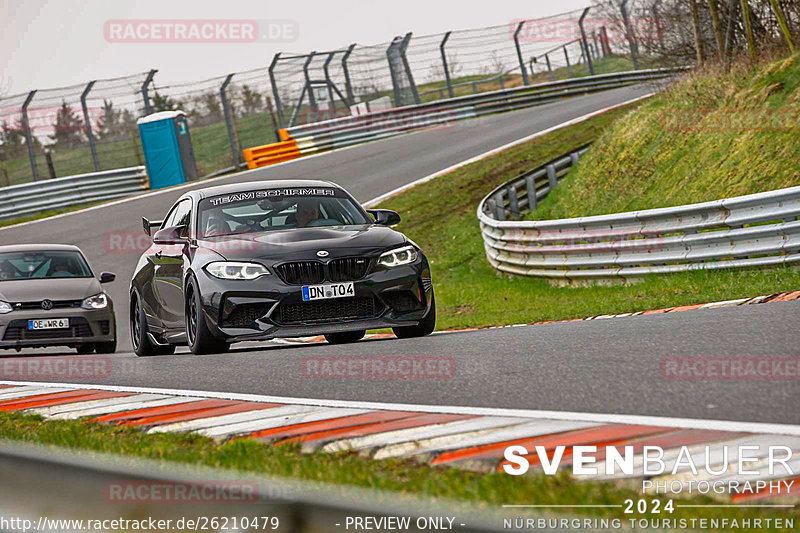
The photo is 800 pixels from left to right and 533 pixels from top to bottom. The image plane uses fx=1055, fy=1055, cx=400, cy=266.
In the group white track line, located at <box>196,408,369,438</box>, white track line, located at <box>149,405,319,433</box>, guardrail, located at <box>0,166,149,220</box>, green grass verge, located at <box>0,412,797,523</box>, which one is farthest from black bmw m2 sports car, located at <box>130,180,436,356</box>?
guardrail, located at <box>0,166,149,220</box>

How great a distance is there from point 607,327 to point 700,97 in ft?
38.6

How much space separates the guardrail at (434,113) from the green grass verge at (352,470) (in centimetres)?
2732

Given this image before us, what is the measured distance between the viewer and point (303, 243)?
8930 mm

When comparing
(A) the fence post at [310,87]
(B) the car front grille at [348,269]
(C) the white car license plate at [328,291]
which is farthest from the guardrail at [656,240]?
(A) the fence post at [310,87]

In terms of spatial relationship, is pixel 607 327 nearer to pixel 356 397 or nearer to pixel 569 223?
pixel 356 397

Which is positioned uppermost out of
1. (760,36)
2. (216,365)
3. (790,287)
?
(760,36)

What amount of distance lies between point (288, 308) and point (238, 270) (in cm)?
54

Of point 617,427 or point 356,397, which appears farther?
point 356,397

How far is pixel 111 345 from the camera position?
14109 mm

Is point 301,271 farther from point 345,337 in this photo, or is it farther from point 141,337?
point 141,337

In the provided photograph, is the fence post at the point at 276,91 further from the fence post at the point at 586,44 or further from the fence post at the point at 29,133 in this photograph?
the fence post at the point at 586,44

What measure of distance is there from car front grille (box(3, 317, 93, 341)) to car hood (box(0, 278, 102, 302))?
0.33 metres

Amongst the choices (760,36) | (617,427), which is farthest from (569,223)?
(617,427)

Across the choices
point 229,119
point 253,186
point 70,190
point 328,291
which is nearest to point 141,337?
point 253,186
